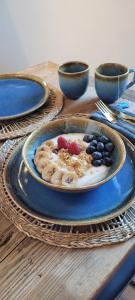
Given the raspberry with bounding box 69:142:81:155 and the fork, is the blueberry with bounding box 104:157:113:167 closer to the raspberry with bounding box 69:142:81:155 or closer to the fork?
the raspberry with bounding box 69:142:81:155

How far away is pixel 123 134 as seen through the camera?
770 mm

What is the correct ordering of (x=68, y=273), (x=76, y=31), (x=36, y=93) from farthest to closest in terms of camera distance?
(x=76, y=31), (x=36, y=93), (x=68, y=273)

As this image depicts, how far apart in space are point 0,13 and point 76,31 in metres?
0.71

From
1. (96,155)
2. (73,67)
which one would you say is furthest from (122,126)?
(73,67)

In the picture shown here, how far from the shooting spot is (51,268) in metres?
0.51

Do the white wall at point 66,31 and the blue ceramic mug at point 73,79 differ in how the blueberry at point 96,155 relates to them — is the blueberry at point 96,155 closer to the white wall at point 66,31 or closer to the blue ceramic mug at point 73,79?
the blue ceramic mug at point 73,79

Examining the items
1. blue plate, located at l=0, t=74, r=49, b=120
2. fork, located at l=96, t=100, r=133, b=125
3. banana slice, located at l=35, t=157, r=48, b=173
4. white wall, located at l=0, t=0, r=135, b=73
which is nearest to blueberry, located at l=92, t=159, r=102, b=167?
banana slice, located at l=35, t=157, r=48, b=173

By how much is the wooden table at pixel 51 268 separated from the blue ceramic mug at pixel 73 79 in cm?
50

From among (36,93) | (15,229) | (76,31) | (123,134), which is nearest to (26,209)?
(15,229)

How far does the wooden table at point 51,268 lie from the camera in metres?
0.48

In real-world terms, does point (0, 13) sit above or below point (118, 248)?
above

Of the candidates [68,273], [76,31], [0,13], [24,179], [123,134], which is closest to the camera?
[68,273]

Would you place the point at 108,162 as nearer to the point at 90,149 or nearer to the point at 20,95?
the point at 90,149

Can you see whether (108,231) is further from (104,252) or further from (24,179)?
(24,179)
